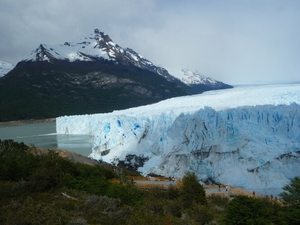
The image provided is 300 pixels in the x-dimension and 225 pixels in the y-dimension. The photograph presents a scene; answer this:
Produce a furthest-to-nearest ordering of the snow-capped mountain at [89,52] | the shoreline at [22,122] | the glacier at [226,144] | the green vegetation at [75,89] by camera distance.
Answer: the snow-capped mountain at [89,52] → the green vegetation at [75,89] → the shoreline at [22,122] → the glacier at [226,144]

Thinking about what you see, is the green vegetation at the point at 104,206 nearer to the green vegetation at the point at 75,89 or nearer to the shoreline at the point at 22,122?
the shoreline at the point at 22,122

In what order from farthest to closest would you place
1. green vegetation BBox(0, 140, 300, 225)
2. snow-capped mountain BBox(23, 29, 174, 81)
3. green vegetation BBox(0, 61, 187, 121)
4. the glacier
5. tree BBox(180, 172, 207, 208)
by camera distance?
snow-capped mountain BBox(23, 29, 174, 81)
green vegetation BBox(0, 61, 187, 121)
the glacier
tree BBox(180, 172, 207, 208)
green vegetation BBox(0, 140, 300, 225)

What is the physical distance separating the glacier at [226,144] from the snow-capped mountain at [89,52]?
72.8m

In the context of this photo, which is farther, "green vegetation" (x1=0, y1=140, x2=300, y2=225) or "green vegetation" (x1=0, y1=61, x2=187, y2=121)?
"green vegetation" (x1=0, y1=61, x2=187, y2=121)

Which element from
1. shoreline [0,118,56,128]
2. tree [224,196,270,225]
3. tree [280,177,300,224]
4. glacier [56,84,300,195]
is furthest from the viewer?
shoreline [0,118,56,128]

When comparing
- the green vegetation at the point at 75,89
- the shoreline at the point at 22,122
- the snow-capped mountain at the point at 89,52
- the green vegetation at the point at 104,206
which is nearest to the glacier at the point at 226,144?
the green vegetation at the point at 104,206

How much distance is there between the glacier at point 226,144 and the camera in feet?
50.7

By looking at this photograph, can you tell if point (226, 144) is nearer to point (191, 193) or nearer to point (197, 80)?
point (191, 193)

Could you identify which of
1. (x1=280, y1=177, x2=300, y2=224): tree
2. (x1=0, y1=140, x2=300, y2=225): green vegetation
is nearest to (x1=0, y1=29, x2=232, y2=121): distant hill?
(x1=0, y1=140, x2=300, y2=225): green vegetation

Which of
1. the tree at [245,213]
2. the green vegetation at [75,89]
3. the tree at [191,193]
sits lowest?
the tree at [191,193]

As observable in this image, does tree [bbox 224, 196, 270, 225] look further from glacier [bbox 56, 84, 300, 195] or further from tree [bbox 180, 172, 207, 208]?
glacier [bbox 56, 84, 300, 195]

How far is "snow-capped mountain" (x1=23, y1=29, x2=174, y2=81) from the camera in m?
88.6

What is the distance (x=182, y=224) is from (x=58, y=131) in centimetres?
3388

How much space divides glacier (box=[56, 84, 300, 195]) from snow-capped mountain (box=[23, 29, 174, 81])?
72797mm
